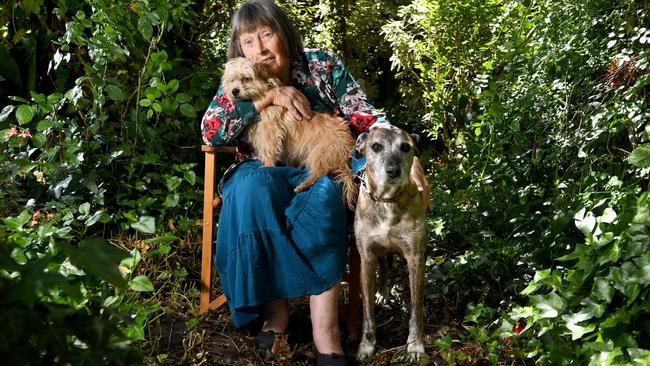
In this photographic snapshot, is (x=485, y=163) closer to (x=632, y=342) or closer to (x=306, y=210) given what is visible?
(x=306, y=210)

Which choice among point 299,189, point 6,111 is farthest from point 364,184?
point 6,111

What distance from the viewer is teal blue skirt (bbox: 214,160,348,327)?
293 centimetres

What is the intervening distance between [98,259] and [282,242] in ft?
5.78

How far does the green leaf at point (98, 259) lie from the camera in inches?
46.8

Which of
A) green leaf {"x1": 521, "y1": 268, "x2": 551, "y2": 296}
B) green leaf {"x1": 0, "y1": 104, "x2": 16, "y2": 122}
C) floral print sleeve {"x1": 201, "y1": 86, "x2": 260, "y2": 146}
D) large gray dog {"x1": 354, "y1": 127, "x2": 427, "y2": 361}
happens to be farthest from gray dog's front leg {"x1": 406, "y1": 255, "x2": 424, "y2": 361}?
green leaf {"x1": 0, "y1": 104, "x2": 16, "y2": 122}

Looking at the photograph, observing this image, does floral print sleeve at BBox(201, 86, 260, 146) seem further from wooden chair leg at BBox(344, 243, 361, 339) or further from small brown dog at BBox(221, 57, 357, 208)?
wooden chair leg at BBox(344, 243, 361, 339)

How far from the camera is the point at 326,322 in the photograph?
293cm

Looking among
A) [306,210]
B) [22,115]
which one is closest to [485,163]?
[306,210]

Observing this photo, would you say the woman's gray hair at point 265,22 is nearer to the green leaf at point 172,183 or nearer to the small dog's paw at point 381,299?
the green leaf at point 172,183

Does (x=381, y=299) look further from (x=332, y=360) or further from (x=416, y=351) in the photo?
(x=332, y=360)

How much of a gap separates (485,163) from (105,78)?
2.09m

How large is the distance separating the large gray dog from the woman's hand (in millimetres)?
466

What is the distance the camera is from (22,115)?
3.48 metres

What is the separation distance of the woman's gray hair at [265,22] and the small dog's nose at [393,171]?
0.98 m
